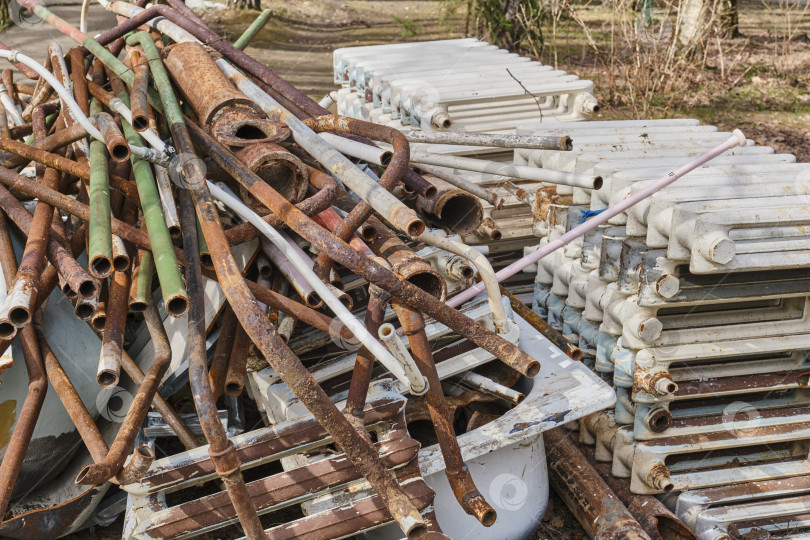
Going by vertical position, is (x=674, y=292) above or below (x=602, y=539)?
above

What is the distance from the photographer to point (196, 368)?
1.86 m

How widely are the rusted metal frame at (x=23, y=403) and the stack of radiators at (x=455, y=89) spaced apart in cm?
175

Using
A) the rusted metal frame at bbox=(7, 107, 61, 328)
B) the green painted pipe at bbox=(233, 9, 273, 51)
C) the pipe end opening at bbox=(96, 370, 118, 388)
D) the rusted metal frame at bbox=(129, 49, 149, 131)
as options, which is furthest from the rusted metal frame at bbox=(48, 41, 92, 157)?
the pipe end opening at bbox=(96, 370, 118, 388)

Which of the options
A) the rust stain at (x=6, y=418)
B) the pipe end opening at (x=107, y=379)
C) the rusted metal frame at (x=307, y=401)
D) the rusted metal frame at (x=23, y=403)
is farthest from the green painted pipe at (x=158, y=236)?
the rust stain at (x=6, y=418)

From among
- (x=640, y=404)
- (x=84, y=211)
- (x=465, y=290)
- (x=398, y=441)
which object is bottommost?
(x=640, y=404)

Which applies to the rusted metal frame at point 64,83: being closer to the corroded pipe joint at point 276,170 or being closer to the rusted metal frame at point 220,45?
the rusted metal frame at point 220,45

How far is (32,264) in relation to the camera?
216 cm

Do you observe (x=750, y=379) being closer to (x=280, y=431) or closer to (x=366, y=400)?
(x=366, y=400)

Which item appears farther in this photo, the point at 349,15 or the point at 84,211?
the point at 349,15

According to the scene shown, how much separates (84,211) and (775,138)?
5.44 m

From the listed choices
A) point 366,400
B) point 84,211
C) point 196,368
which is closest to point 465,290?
point 366,400

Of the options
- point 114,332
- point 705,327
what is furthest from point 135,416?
point 705,327

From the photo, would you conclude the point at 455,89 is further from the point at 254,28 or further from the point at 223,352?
the point at 223,352

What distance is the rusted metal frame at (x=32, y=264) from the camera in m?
2.00
